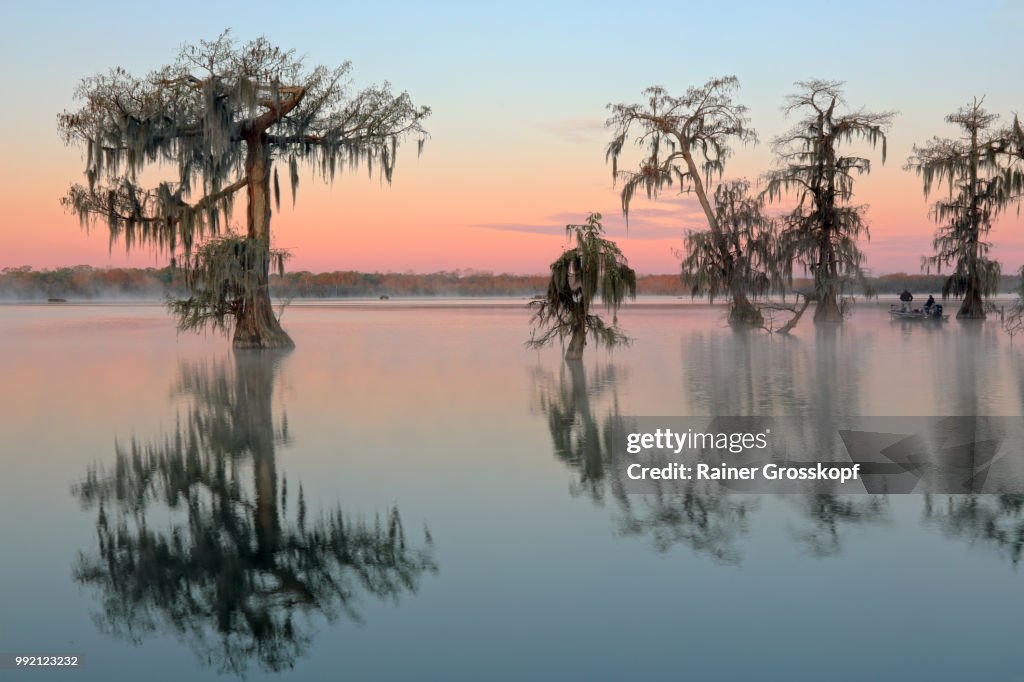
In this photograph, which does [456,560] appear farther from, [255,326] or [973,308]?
[973,308]

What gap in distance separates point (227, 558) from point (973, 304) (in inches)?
1901

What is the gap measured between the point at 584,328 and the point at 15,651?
1894 cm

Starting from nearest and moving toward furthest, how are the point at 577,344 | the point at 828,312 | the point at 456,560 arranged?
1. the point at 456,560
2. the point at 577,344
3. the point at 828,312

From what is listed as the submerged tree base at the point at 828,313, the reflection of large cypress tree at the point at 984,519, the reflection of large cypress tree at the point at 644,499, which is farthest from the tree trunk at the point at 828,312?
the reflection of large cypress tree at the point at 984,519

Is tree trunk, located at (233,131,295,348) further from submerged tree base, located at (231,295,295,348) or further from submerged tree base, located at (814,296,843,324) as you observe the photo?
submerged tree base, located at (814,296,843,324)

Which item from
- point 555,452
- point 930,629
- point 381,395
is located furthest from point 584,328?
point 930,629

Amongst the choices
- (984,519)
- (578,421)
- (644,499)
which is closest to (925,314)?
(578,421)

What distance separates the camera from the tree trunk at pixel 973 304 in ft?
148

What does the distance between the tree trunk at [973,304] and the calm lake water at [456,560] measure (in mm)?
35967

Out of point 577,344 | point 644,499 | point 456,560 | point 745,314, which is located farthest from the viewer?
point 745,314

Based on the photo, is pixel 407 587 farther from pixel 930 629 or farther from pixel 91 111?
pixel 91 111

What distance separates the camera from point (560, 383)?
1758 cm

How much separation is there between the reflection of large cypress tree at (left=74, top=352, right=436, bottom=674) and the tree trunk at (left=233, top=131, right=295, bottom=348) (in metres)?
17.2

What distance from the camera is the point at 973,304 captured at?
46.5m
